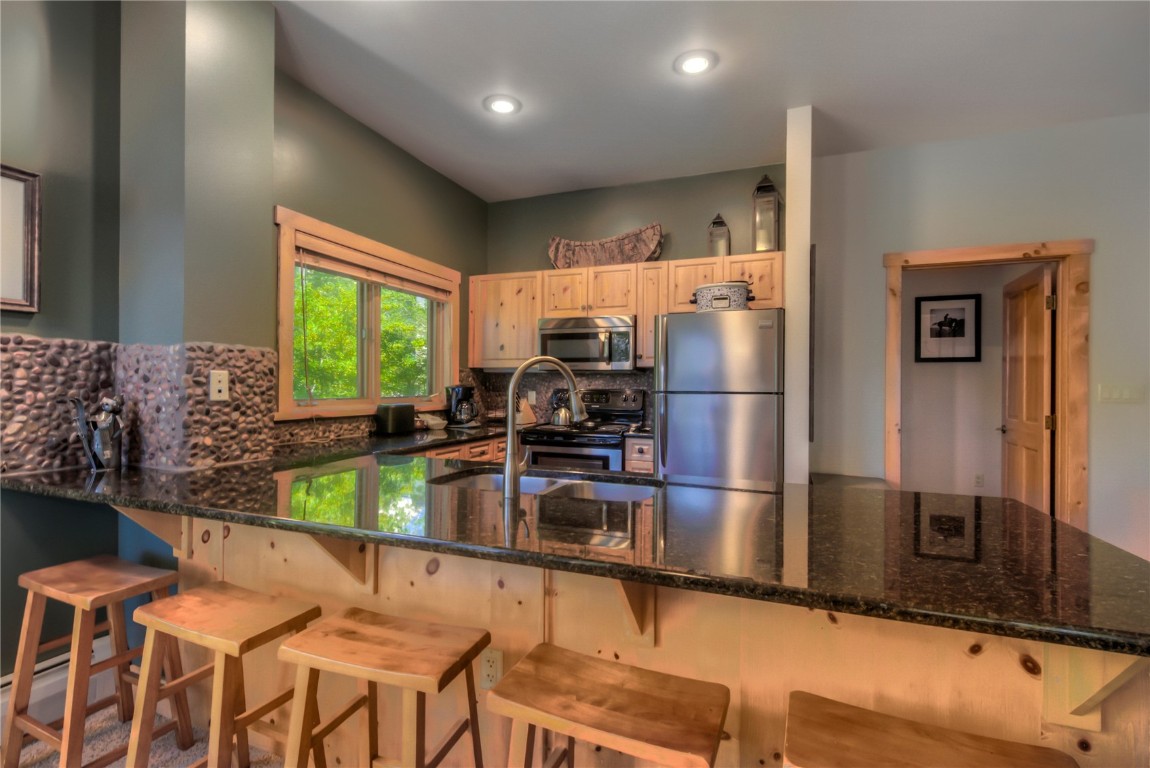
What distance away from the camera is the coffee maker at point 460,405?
11.8 ft

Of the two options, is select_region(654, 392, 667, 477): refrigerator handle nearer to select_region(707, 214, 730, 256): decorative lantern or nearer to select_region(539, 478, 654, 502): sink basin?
select_region(707, 214, 730, 256): decorative lantern

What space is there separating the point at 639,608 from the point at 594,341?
8.42 ft

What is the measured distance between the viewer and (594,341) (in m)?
3.54

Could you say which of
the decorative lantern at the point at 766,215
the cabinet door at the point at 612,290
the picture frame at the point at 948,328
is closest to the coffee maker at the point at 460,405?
the cabinet door at the point at 612,290

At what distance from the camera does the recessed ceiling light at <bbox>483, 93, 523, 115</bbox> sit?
265 centimetres

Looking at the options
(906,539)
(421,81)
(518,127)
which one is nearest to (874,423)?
(906,539)

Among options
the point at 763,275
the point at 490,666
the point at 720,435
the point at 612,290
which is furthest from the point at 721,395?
the point at 490,666

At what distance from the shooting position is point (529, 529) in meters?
1.05

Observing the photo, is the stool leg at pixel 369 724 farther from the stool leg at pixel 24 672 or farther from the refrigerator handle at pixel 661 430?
the refrigerator handle at pixel 661 430

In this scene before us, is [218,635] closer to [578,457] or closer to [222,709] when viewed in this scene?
[222,709]

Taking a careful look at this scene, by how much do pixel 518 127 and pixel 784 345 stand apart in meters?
1.97

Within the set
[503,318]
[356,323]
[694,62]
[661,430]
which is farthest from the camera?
[503,318]

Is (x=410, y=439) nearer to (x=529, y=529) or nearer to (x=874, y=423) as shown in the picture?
(x=529, y=529)

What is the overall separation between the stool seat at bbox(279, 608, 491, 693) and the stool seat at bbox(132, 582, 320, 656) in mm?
142
